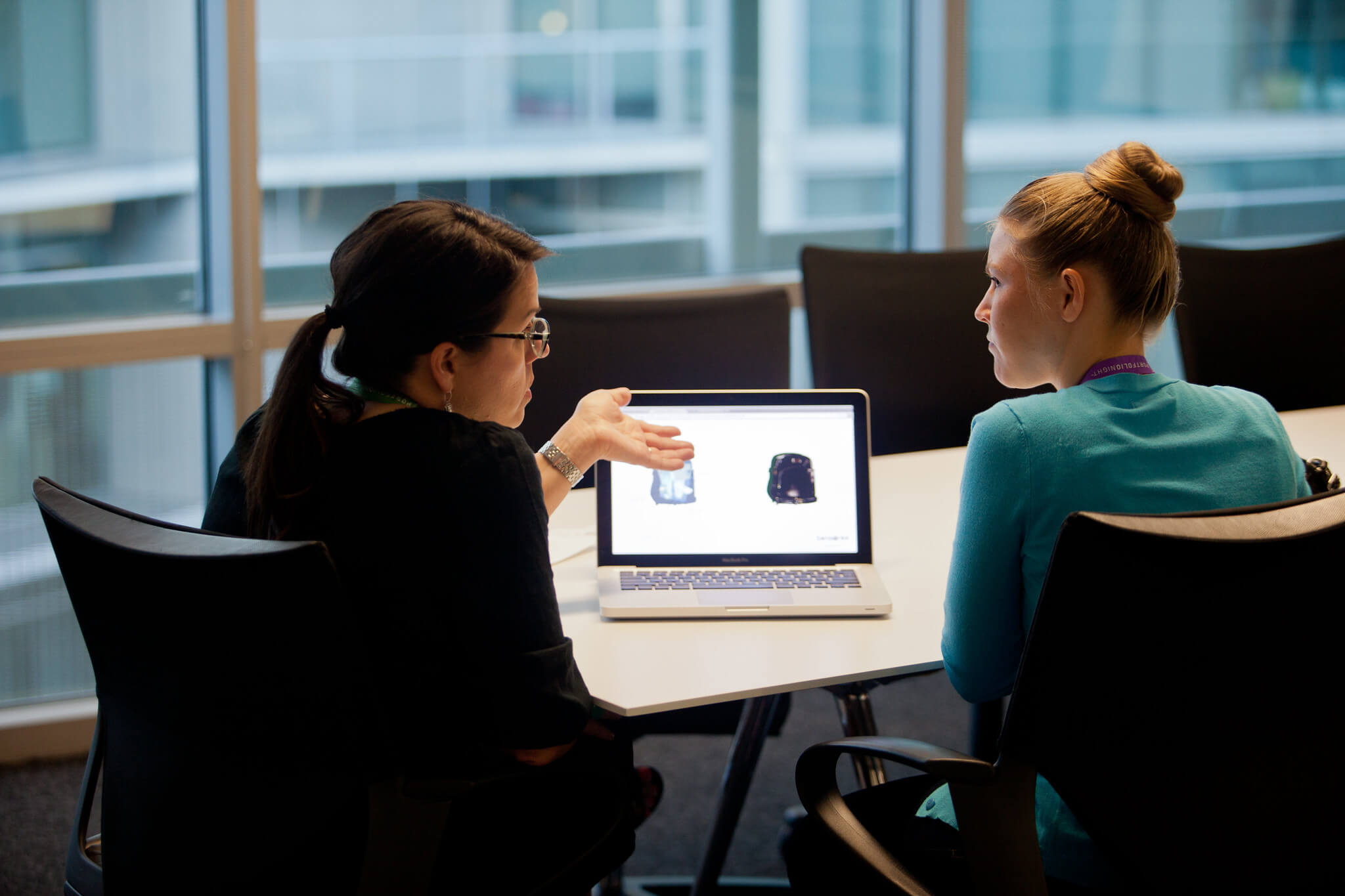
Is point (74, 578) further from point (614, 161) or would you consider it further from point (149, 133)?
point (614, 161)

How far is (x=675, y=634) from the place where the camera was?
158cm

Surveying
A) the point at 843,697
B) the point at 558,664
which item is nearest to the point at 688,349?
the point at 843,697

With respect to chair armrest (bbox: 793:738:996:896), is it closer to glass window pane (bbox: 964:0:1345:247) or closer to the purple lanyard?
the purple lanyard

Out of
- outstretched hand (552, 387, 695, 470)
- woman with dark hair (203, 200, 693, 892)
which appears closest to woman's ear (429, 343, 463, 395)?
woman with dark hair (203, 200, 693, 892)

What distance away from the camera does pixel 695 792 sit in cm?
270

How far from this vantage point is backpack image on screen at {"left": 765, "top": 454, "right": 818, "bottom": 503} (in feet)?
5.69

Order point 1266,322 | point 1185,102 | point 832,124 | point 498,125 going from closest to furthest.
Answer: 1. point 1266,322
2. point 498,125
3. point 832,124
4. point 1185,102

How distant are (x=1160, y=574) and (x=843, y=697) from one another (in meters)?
0.99

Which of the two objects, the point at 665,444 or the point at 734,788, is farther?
the point at 734,788

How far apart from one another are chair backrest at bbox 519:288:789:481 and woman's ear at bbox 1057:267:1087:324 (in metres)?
1.03

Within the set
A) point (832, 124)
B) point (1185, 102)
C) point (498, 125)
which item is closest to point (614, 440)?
point (498, 125)

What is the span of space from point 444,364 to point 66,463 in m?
1.89

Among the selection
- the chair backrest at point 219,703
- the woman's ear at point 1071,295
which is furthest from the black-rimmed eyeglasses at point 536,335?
the woman's ear at point 1071,295

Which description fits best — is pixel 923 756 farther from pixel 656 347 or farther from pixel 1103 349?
pixel 656 347
